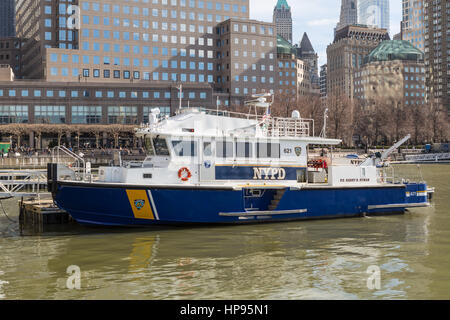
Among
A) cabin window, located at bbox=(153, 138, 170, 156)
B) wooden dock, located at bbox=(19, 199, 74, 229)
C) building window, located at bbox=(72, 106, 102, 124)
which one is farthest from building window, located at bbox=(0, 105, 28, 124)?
cabin window, located at bbox=(153, 138, 170, 156)

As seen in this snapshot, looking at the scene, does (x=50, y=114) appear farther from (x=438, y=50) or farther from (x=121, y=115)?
(x=438, y=50)

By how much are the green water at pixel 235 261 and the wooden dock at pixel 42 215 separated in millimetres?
812

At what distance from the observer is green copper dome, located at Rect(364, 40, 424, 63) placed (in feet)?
568

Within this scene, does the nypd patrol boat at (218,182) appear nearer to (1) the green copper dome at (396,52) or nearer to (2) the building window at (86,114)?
(2) the building window at (86,114)

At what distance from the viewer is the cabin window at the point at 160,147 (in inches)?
796

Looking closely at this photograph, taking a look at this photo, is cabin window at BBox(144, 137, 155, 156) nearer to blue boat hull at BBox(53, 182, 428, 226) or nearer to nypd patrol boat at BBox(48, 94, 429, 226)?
nypd patrol boat at BBox(48, 94, 429, 226)

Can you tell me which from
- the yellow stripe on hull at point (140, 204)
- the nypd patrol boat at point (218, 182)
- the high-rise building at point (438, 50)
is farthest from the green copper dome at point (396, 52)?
the yellow stripe on hull at point (140, 204)

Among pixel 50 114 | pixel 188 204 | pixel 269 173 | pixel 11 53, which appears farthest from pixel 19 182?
pixel 11 53

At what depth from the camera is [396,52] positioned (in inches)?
6831

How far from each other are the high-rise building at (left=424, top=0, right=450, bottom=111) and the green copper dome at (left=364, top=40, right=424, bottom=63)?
17.5 feet
